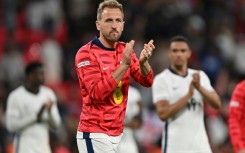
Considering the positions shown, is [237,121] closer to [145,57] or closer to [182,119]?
[182,119]

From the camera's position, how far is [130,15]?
18828 millimetres

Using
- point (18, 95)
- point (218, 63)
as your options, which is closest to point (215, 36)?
point (218, 63)

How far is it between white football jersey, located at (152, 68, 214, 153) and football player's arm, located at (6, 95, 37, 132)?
5.73ft

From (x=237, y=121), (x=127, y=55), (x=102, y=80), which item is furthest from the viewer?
(x=237, y=121)

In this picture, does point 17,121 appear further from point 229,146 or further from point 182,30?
point 182,30

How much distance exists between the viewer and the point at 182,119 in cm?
1091

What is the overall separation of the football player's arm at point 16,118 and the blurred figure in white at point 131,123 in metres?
1.64

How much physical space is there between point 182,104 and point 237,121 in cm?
70

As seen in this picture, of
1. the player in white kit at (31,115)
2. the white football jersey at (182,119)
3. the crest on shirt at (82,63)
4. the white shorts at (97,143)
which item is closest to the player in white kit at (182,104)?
the white football jersey at (182,119)

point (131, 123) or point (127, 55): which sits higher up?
point (127, 55)

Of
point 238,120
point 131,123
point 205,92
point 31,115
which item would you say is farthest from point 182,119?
point 131,123

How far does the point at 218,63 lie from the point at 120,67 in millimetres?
10355

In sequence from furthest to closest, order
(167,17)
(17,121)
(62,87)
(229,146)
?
(167,17) < (62,87) < (229,146) < (17,121)

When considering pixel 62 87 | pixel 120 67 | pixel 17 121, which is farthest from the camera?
pixel 62 87
